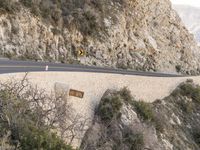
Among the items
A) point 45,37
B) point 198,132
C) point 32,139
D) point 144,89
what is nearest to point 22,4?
point 45,37

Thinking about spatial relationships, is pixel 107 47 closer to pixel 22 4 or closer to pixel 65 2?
pixel 65 2

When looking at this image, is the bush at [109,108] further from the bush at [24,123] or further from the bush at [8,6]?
the bush at [8,6]

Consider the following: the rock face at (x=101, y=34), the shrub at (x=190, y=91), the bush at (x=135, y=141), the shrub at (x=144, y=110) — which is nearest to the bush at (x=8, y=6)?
the rock face at (x=101, y=34)

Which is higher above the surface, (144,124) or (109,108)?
(109,108)

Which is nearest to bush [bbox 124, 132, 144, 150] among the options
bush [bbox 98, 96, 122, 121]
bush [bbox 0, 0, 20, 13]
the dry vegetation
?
bush [bbox 98, 96, 122, 121]

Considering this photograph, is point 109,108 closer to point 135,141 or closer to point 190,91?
point 135,141

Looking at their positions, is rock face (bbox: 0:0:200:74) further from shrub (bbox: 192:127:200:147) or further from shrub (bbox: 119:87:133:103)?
shrub (bbox: 192:127:200:147)

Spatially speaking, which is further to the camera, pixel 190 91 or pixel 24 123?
pixel 190 91

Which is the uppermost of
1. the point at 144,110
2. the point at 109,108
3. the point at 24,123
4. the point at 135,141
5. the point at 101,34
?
the point at 101,34

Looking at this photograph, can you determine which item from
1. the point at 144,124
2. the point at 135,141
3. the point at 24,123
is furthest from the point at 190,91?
the point at 24,123
